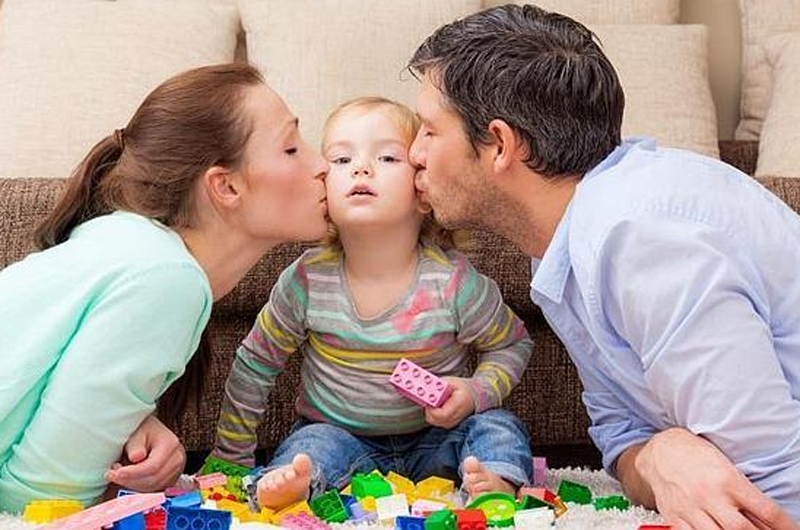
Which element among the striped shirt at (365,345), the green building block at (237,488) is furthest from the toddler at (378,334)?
the green building block at (237,488)

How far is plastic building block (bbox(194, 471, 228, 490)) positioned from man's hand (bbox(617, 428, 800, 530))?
0.58 meters

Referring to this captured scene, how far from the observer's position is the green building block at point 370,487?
1705 millimetres

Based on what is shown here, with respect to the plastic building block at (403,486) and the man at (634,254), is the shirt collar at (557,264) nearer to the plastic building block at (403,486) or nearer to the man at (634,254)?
the man at (634,254)

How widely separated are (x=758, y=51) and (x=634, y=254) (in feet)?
6.20

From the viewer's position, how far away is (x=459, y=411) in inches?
72.9

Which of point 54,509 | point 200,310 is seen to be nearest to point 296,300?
point 200,310

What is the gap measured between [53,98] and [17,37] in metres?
0.20

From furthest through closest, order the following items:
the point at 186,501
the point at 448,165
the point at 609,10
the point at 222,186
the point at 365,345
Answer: the point at 609,10 → the point at 365,345 → the point at 222,186 → the point at 448,165 → the point at 186,501

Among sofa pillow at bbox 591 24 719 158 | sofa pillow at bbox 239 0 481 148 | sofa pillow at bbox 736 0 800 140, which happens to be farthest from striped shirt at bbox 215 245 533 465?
sofa pillow at bbox 736 0 800 140

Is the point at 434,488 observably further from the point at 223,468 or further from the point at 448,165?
the point at 448,165

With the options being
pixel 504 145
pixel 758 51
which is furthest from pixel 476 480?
pixel 758 51

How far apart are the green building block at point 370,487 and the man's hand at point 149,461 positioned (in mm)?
223

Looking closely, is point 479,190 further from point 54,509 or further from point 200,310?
point 54,509

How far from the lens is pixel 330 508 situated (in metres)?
1.64
